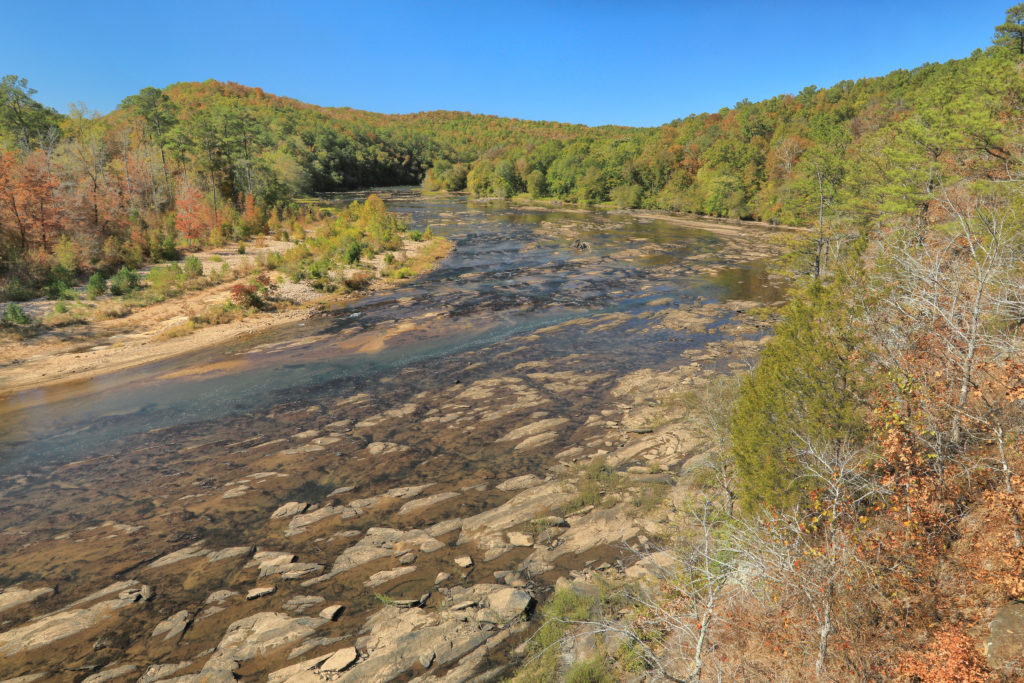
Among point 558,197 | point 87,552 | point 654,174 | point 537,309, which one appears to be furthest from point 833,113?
point 87,552

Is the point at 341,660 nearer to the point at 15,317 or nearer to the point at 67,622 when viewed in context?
the point at 67,622

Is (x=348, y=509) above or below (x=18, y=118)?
below

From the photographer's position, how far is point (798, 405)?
34.3 feet

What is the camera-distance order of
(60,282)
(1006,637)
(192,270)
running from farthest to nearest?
(192,270) → (60,282) → (1006,637)

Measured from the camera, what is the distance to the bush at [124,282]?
33.9m

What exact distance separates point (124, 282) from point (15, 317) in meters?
7.61

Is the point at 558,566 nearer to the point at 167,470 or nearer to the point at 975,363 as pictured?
the point at 975,363

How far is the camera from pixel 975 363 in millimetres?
11281

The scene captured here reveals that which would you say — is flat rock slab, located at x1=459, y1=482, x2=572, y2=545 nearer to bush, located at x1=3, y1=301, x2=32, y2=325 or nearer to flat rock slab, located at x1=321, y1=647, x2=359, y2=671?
flat rock slab, located at x1=321, y1=647, x2=359, y2=671

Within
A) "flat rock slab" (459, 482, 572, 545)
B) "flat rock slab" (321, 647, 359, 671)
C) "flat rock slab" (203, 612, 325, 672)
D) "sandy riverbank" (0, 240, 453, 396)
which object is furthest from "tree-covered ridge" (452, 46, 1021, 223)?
"sandy riverbank" (0, 240, 453, 396)

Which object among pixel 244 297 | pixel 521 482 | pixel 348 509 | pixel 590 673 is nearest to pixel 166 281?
pixel 244 297

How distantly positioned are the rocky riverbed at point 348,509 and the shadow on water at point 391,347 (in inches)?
10.2

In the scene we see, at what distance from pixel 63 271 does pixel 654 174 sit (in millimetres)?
101872

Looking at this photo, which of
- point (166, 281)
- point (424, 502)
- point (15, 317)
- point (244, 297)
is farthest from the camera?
point (166, 281)
